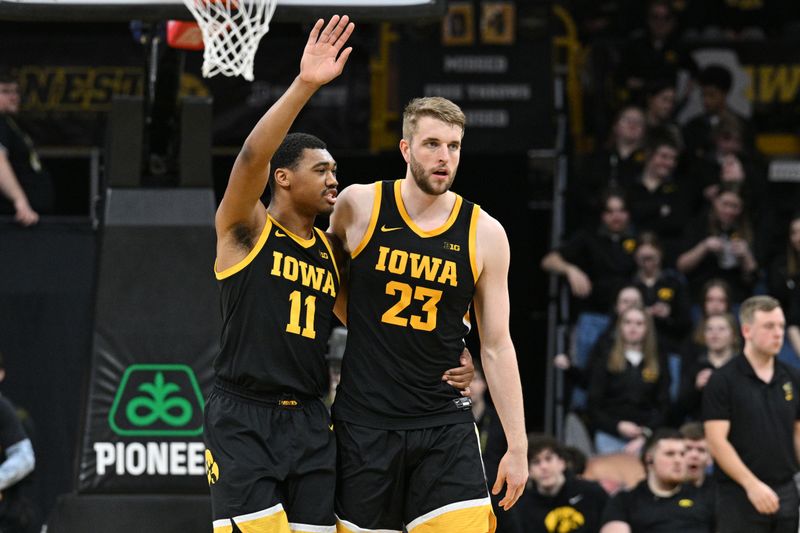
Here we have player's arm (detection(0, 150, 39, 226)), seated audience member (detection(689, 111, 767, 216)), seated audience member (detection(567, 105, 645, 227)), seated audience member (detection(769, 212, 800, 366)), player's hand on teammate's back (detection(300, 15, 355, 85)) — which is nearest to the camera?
player's hand on teammate's back (detection(300, 15, 355, 85))

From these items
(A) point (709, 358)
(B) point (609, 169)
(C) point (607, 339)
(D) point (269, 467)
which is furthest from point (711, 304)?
(D) point (269, 467)

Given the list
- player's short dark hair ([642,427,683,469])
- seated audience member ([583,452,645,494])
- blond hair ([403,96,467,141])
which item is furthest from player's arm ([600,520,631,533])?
blond hair ([403,96,467,141])

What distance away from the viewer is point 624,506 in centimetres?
955

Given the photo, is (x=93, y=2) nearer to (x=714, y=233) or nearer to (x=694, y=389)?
(x=694, y=389)

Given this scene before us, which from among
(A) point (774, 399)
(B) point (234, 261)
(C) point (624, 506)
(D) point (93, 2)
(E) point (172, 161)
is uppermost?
(D) point (93, 2)

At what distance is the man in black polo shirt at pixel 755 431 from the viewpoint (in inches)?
357

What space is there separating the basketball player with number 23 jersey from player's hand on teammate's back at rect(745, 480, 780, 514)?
3138mm

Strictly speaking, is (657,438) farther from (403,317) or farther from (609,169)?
(609,169)

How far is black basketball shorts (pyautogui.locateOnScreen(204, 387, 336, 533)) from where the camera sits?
5988 mm

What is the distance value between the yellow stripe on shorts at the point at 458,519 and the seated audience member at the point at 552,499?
3457 mm

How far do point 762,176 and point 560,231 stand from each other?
191cm

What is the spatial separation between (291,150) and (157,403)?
2392 millimetres

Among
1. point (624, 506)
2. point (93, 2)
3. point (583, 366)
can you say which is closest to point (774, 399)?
point (624, 506)

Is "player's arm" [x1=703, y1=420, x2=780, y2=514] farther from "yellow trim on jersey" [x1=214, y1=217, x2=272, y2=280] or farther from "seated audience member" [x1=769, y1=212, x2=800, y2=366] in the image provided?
"yellow trim on jersey" [x1=214, y1=217, x2=272, y2=280]
